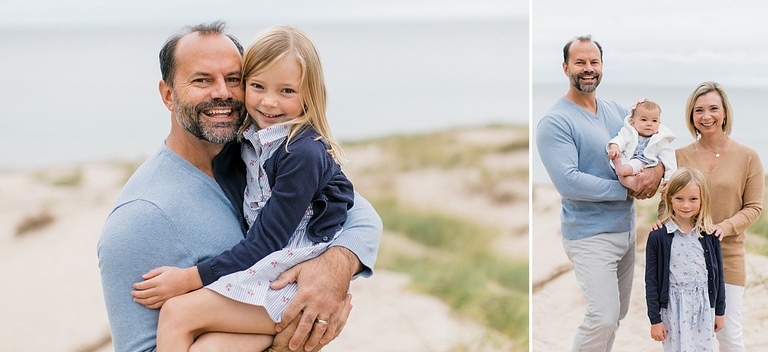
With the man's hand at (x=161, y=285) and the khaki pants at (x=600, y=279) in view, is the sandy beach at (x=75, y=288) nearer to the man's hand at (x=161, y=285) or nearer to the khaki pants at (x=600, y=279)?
the khaki pants at (x=600, y=279)

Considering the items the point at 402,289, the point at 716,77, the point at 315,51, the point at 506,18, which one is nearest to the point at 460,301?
the point at 402,289

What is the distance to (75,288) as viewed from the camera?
9.77 m

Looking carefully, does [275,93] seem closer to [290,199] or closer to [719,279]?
[290,199]

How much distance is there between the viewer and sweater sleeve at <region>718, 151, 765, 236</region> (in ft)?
9.91

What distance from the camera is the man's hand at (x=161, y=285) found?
1.65 metres

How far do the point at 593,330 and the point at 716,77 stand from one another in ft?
10.2

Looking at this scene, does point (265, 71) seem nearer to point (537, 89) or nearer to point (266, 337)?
point (266, 337)

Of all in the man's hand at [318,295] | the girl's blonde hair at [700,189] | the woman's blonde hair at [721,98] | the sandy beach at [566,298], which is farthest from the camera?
the sandy beach at [566,298]

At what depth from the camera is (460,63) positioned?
1099cm

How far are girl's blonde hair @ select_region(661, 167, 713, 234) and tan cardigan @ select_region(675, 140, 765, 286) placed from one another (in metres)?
0.09

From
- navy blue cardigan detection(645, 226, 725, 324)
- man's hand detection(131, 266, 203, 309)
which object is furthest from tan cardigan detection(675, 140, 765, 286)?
man's hand detection(131, 266, 203, 309)

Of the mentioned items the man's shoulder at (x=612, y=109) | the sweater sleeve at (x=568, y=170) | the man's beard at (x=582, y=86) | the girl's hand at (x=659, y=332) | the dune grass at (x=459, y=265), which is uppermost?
the man's beard at (x=582, y=86)

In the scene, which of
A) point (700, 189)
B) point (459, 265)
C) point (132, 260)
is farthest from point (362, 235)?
point (459, 265)

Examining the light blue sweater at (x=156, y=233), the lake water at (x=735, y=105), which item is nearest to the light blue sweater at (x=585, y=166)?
the light blue sweater at (x=156, y=233)
